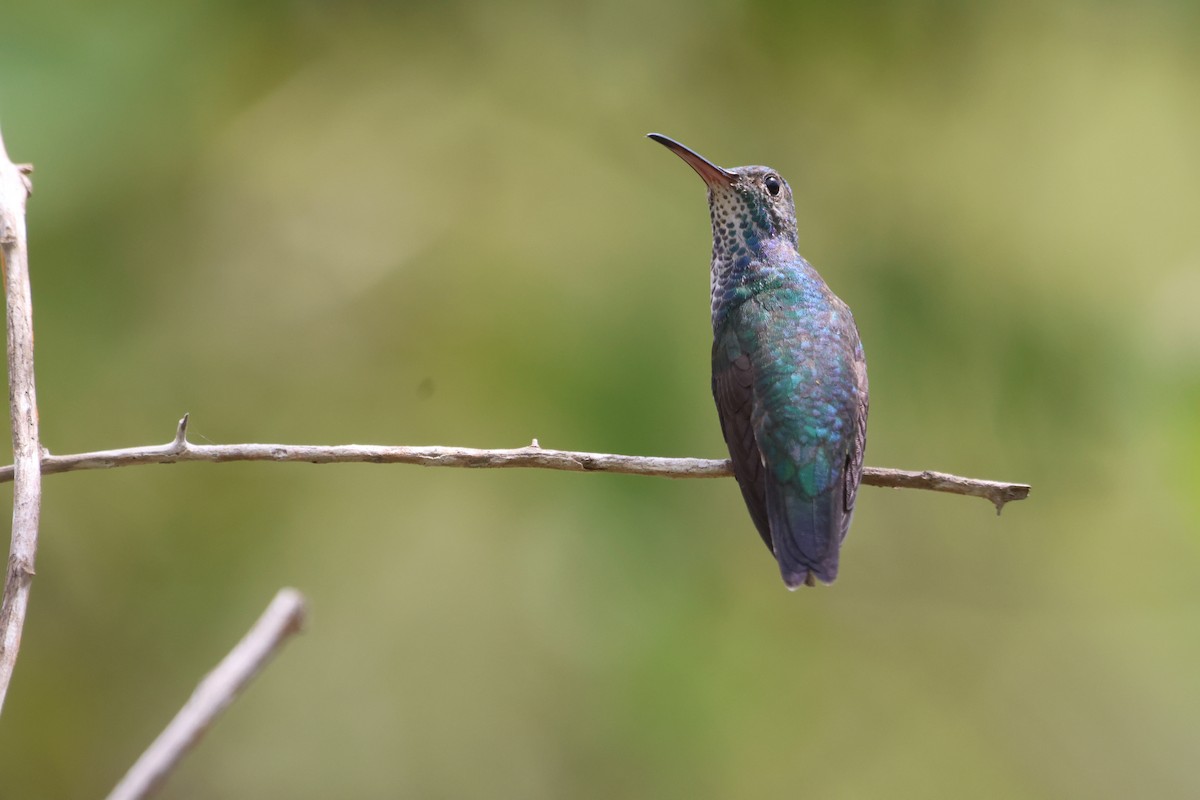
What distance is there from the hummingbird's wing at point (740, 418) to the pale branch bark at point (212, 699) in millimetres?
1230

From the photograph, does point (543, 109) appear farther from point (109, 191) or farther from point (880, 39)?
point (109, 191)

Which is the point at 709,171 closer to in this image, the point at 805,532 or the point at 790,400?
the point at 790,400

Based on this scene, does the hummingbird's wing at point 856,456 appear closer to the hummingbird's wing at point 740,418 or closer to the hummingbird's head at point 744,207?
the hummingbird's wing at point 740,418

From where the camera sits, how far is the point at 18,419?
142 cm

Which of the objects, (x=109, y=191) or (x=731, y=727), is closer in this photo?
(x=109, y=191)

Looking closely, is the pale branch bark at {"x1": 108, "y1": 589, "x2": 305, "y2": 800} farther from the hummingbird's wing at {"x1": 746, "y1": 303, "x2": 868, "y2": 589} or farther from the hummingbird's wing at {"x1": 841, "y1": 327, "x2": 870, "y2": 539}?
the hummingbird's wing at {"x1": 841, "y1": 327, "x2": 870, "y2": 539}

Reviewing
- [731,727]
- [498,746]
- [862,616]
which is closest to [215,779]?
[498,746]

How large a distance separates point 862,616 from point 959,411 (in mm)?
1023

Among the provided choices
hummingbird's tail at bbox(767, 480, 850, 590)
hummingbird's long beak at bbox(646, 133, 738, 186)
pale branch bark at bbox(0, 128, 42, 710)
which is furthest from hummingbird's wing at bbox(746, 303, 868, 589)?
pale branch bark at bbox(0, 128, 42, 710)

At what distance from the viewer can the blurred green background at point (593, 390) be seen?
4051mm

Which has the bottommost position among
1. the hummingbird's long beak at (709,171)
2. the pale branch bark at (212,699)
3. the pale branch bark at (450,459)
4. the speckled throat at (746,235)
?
the pale branch bark at (212,699)

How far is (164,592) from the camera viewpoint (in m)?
4.21

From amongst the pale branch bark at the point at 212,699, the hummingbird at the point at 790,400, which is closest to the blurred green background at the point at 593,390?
the hummingbird at the point at 790,400

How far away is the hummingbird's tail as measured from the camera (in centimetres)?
215
